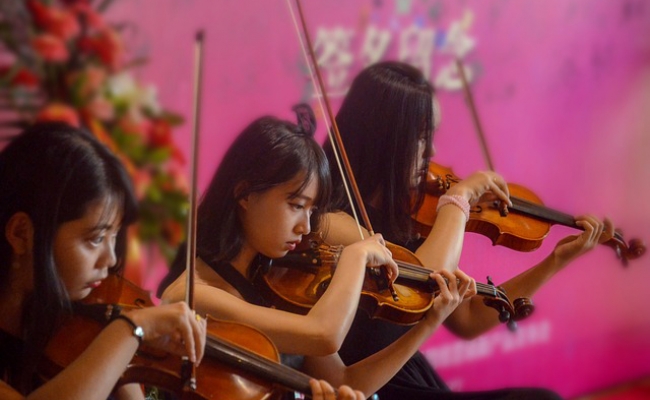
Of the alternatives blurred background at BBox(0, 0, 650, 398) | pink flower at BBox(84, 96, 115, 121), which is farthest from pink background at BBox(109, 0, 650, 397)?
pink flower at BBox(84, 96, 115, 121)

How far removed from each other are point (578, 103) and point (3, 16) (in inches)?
73.8

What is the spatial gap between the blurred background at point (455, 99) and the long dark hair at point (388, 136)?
4.8 inches

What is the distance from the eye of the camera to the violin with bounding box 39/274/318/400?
108 cm

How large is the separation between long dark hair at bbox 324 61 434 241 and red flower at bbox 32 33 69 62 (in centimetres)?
54

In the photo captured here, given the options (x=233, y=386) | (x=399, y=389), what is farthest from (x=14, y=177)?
(x=399, y=389)

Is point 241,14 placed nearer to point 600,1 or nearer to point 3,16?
point 3,16

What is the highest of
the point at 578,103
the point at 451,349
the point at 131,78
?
the point at 578,103

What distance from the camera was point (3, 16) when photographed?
1.21 metres

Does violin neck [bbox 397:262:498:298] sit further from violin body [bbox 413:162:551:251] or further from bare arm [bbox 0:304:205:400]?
bare arm [bbox 0:304:205:400]

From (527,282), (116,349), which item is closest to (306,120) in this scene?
(116,349)

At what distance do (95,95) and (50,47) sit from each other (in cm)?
9

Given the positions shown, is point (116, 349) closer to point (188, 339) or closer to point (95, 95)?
point (188, 339)

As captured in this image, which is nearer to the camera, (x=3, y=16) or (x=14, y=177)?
(x=14, y=177)

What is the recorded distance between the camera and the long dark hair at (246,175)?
132cm
